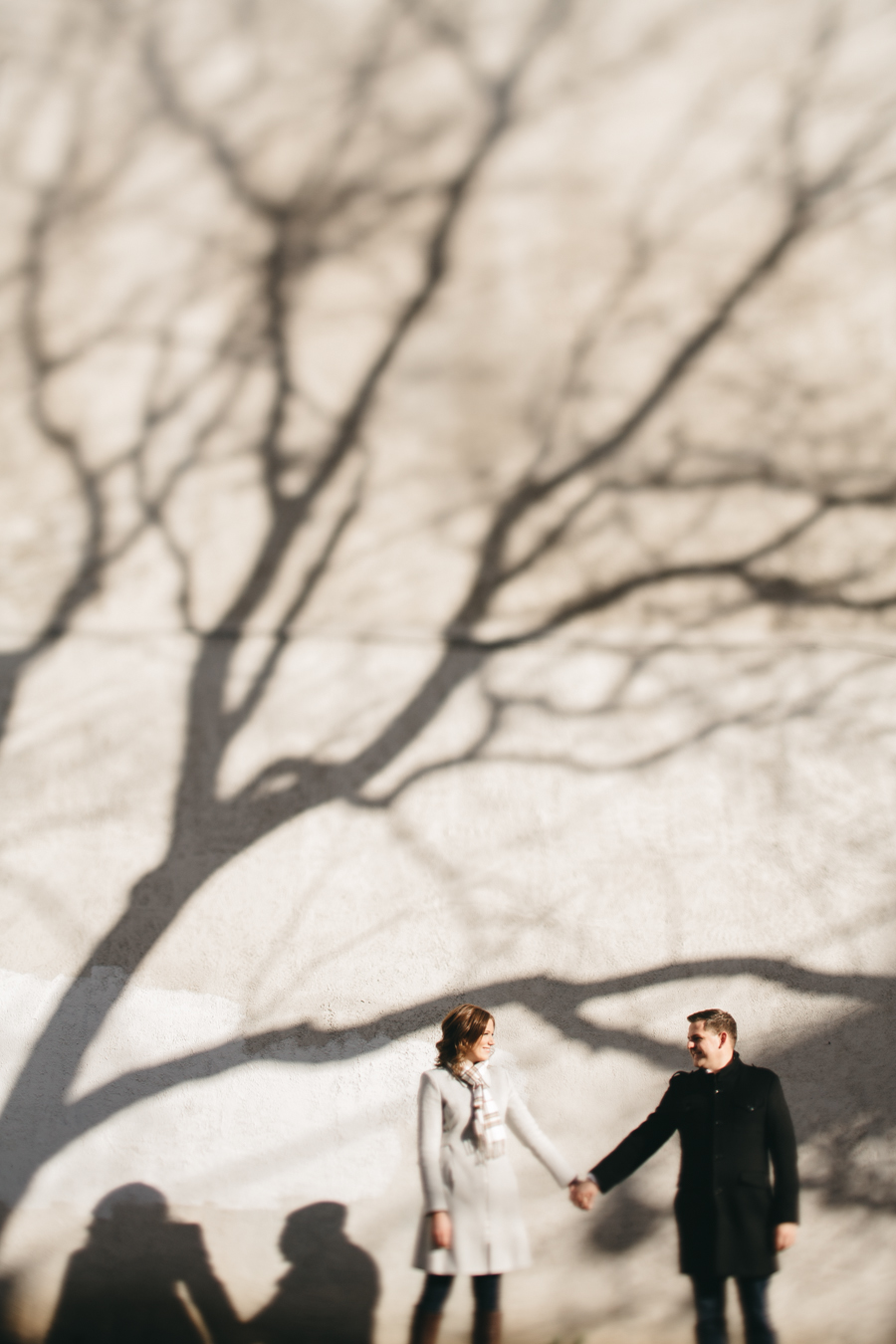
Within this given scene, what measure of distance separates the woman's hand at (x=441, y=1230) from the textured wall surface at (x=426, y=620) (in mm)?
595

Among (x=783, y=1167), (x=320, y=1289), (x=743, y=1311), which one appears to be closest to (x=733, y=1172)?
(x=783, y=1167)

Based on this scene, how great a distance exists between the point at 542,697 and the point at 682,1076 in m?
1.40

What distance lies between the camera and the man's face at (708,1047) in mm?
2285

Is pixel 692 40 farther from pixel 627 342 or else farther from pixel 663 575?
pixel 663 575

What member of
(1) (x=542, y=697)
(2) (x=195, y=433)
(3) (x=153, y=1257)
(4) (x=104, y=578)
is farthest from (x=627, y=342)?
(3) (x=153, y=1257)

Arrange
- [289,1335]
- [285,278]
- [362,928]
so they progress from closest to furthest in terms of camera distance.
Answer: [289,1335], [362,928], [285,278]

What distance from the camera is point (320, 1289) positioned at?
2.74m

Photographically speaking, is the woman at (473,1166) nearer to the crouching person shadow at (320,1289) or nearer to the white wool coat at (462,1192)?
the white wool coat at (462,1192)

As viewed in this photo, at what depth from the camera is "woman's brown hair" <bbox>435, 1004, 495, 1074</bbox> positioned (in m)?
2.30

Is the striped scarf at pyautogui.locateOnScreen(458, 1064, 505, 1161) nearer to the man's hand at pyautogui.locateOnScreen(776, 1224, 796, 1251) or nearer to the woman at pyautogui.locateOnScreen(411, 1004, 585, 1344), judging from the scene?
the woman at pyautogui.locateOnScreen(411, 1004, 585, 1344)

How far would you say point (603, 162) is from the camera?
333 cm

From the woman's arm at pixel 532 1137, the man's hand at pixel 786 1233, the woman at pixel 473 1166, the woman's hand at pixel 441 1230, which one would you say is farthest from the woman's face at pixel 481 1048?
the man's hand at pixel 786 1233

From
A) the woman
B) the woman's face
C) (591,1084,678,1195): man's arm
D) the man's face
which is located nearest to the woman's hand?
the woman

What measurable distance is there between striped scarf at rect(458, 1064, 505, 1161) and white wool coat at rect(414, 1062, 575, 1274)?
15mm
